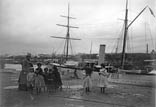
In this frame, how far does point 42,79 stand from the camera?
16.6 feet

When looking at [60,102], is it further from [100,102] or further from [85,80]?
[85,80]

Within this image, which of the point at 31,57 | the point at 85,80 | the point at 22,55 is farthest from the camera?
the point at 85,80

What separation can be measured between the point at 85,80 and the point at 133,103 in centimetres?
162

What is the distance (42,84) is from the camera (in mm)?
5039

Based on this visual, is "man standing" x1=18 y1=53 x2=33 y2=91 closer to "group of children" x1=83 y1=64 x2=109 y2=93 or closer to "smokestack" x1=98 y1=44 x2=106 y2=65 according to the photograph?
"group of children" x1=83 y1=64 x2=109 y2=93

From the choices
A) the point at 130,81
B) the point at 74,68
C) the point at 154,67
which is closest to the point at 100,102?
the point at 154,67

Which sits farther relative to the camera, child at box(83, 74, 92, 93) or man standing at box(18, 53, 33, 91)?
child at box(83, 74, 92, 93)

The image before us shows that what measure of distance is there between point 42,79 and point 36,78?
0.20m

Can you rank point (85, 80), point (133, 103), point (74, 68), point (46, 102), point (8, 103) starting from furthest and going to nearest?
point (74, 68), point (85, 80), point (133, 103), point (46, 102), point (8, 103)

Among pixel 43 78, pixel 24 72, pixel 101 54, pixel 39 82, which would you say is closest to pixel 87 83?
pixel 101 54

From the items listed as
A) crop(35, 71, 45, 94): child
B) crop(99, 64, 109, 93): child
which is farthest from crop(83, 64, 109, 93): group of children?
crop(35, 71, 45, 94): child

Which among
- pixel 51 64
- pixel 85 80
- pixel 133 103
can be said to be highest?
pixel 51 64

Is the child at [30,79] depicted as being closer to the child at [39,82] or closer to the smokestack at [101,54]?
the child at [39,82]

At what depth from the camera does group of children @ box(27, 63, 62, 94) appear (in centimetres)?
490
